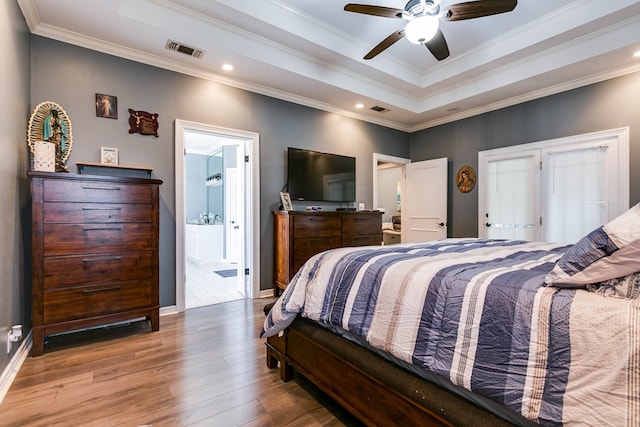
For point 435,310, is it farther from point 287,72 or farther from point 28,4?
point 28,4

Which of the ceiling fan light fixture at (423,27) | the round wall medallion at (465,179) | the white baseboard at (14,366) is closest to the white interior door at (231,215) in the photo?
the white baseboard at (14,366)

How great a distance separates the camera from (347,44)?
343 cm

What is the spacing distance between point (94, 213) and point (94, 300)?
0.70 m

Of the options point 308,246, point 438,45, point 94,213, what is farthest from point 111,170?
point 438,45

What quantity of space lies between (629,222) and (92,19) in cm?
368

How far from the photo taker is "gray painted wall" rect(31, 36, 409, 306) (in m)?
2.72

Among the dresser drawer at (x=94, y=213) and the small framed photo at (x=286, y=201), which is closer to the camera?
the dresser drawer at (x=94, y=213)

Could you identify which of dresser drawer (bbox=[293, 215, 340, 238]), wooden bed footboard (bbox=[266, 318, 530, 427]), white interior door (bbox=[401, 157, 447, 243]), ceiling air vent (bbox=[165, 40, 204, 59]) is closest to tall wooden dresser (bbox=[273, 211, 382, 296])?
dresser drawer (bbox=[293, 215, 340, 238])

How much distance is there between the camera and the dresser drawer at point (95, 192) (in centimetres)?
225

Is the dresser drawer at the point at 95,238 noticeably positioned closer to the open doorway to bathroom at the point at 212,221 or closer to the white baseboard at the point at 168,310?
the white baseboard at the point at 168,310

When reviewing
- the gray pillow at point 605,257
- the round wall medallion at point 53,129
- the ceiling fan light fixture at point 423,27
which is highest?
the ceiling fan light fixture at point 423,27

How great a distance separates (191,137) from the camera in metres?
6.35

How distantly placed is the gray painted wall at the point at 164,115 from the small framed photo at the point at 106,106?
0.04 meters

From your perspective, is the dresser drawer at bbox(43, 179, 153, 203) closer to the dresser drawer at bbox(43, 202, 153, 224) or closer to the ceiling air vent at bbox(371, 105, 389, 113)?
the dresser drawer at bbox(43, 202, 153, 224)
